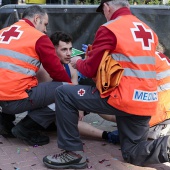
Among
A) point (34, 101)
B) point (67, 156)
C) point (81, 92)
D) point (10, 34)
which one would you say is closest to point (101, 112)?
point (81, 92)

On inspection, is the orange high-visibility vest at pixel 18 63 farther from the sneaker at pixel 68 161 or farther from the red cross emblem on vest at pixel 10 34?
the sneaker at pixel 68 161

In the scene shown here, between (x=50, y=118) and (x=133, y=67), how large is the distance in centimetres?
130

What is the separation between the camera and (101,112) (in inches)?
154

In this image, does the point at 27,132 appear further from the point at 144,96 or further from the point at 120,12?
the point at 120,12

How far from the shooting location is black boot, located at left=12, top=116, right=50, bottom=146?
4.66 m

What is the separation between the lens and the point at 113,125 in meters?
5.48

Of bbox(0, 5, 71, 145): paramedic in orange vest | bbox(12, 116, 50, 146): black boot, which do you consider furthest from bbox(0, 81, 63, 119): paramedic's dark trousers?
bbox(12, 116, 50, 146): black boot

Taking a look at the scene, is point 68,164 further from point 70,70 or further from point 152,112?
point 70,70

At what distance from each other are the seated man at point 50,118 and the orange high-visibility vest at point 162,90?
582 millimetres

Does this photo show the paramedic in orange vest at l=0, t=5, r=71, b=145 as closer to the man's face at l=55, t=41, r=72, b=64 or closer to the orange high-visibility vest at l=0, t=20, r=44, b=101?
the orange high-visibility vest at l=0, t=20, r=44, b=101

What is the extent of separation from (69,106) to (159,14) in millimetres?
2580

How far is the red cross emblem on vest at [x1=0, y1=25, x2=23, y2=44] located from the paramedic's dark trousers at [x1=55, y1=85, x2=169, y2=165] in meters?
0.86

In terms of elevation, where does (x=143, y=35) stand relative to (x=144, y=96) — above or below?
above

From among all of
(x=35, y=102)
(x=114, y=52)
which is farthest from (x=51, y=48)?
(x=114, y=52)
